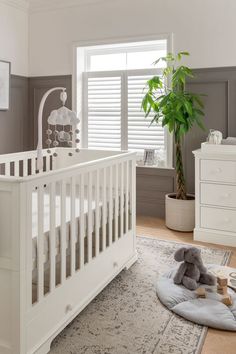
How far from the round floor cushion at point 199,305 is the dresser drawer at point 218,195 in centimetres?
105

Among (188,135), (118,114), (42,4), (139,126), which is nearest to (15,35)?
(42,4)

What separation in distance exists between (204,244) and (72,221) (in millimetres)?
1730

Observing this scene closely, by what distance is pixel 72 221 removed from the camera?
73.2 inches

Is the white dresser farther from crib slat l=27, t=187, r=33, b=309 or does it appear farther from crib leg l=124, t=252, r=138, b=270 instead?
crib slat l=27, t=187, r=33, b=309

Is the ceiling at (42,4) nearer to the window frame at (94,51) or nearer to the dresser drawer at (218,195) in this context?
the window frame at (94,51)

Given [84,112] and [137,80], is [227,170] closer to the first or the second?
[137,80]

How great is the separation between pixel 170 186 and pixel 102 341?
7.83ft

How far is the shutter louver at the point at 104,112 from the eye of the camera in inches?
164

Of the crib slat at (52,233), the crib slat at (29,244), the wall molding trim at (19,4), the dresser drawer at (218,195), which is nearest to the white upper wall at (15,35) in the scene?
the wall molding trim at (19,4)

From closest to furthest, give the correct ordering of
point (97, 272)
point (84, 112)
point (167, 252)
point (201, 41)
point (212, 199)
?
point (97, 272), point (167, 252), point (212, 199), point (201, 41), point (84, 112)

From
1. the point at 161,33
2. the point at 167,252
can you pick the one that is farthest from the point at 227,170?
the point at 161,33

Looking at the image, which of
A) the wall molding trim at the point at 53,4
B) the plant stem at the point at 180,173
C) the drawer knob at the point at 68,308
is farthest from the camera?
the wall molding trim at the point at 53,4

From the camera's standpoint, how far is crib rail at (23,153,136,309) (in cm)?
158

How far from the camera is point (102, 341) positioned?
1.75 metres
